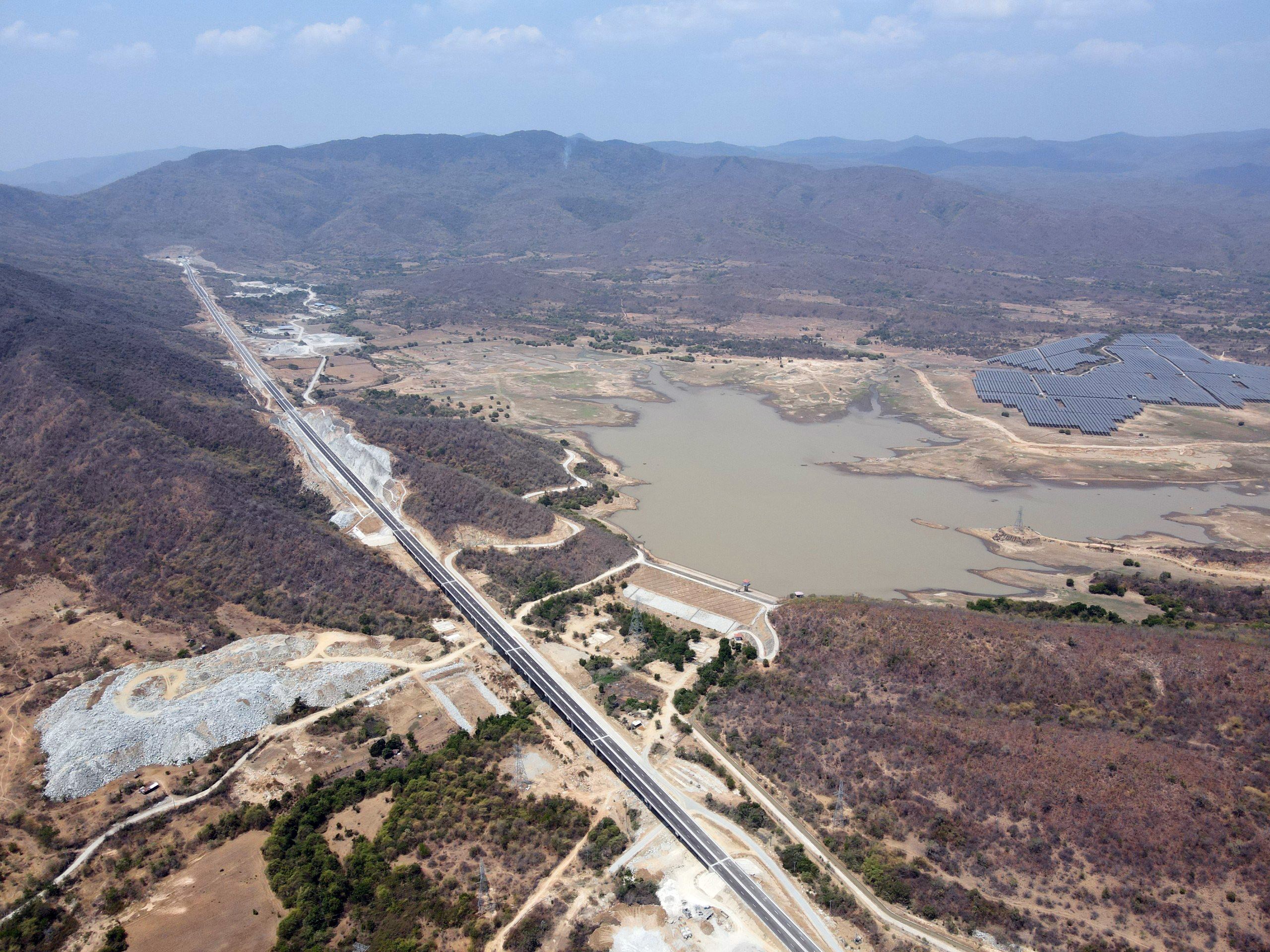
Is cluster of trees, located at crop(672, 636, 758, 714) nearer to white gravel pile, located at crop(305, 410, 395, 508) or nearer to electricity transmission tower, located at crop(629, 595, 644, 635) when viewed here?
electricity transmission tower, located at crop(629, 595, 644, 635)

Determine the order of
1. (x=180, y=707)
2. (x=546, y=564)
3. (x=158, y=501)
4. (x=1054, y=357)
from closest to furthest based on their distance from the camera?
(x=180, y=707)
(x=546, y=564)
(x=158, y=501)
(x=1054, y=357)

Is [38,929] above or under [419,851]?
above

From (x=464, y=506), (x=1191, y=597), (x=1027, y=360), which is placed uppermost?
(x=1027, y=360)

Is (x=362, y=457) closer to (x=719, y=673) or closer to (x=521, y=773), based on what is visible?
(x=719, y=673)

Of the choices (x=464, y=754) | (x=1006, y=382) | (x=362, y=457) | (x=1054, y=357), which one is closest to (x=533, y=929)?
(x=464, y=754)

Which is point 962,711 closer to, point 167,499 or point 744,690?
point 744,690

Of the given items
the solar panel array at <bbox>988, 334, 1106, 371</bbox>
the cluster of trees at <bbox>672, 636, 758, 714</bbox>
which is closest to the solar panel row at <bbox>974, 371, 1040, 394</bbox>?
the solar panel array at <bbox>988, 334, 1106, 371</bbox>

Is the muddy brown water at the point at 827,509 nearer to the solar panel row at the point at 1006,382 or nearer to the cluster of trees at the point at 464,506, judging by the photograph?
the cluster of trees at the point at 464,506
